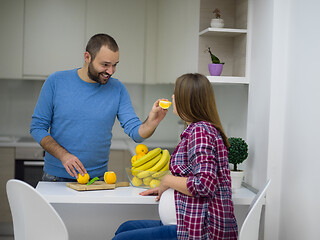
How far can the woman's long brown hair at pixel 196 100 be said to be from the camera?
1898 millimetres

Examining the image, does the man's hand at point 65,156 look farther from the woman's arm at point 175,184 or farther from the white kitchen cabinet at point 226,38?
the white kitchen cabinet at point 226,38

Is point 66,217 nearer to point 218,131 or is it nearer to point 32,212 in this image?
point 32,212

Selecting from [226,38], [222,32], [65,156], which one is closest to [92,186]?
[65,156]

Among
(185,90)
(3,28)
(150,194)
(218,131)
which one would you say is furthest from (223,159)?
(3,28)

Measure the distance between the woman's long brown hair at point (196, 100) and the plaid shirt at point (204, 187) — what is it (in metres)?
0.05

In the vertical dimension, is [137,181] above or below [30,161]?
above

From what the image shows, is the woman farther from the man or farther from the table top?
the man

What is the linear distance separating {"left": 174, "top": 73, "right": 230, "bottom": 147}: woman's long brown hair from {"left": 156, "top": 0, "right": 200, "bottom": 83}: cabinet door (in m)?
1.03

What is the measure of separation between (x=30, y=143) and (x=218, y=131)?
9.12 ft

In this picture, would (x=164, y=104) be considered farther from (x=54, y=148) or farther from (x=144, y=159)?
(x=54, y=148)

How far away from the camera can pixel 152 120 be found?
239 cm

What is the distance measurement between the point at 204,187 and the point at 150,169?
58cm

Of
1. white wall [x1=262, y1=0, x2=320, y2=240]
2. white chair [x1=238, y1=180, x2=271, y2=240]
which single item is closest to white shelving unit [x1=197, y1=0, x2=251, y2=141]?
white wall [x1=262, y1=0, x2=320, y2=240]

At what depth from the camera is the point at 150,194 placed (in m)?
2.17
